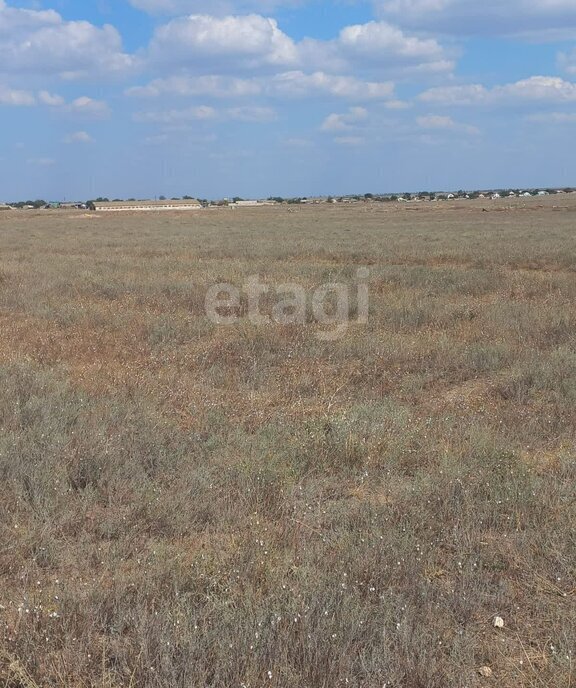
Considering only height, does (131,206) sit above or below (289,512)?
above

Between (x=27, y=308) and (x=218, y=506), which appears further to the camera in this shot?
(x=27, y=308)

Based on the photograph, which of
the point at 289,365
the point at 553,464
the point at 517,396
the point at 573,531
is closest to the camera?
the point at 573,531

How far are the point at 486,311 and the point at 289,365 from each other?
4503 millimetres

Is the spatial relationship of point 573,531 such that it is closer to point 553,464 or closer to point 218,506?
point 553,464

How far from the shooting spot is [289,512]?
3920mm

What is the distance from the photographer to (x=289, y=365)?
785cm

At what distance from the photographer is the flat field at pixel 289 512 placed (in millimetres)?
2604

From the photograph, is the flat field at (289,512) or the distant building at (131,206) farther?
the distant building at (131,206)

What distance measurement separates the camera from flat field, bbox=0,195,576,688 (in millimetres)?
2604

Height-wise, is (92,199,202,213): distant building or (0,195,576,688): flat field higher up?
(92,199,202,213): distant building

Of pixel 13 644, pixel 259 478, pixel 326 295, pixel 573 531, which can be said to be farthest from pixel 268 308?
pixel 13 644

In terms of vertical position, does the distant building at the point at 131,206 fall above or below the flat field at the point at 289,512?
above

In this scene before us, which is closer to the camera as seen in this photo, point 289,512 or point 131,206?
point 289,512

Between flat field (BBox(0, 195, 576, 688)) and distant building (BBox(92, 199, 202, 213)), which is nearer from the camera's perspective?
flat field (BBox(0, 195, 576, 688))
